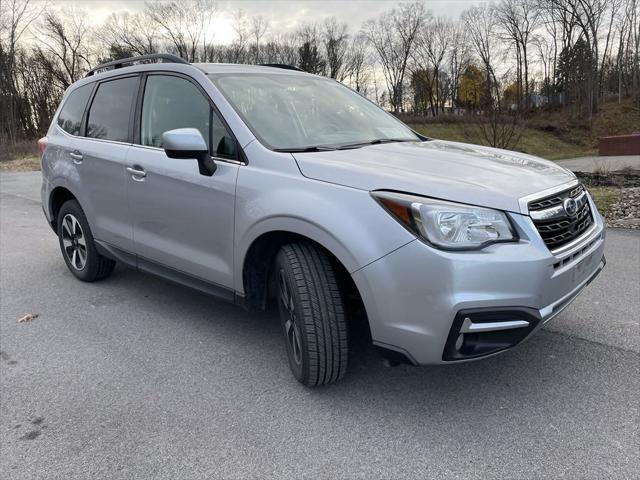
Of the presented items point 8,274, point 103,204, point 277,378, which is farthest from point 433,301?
point 8,274

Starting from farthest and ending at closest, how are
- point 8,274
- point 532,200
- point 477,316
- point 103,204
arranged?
point 8,274
point 103,204
point 532,200
point 477,316

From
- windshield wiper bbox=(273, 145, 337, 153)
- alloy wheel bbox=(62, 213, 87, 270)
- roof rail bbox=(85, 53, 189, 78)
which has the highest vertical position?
roof rail bbox=(85, 53, 189, 78)

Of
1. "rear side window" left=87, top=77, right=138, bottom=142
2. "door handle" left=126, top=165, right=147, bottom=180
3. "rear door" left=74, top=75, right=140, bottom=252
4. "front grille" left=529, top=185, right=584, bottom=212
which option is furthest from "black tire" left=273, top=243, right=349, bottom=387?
"rear side window" left=87, top=77, right=138, bottom=142

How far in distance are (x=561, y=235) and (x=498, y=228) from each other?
43 cm

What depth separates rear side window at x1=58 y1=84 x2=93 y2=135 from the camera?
447 centimetres

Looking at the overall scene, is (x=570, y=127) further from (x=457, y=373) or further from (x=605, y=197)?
(x=457, y=373)

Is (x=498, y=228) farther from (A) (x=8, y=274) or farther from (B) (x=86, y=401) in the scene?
(A) (x=8, y=274)

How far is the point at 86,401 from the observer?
274 centimetres

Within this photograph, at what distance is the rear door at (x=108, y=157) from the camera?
12.4ft

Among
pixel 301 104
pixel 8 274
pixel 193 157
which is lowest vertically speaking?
pixel 8 274

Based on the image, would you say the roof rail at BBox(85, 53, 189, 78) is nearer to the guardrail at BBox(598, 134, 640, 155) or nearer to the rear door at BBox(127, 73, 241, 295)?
the rear door at BBox(127, 73, 241, 295)

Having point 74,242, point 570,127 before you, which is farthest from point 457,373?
point 570,127

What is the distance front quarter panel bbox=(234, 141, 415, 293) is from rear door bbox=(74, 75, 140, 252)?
134cm

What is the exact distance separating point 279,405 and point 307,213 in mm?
1024
